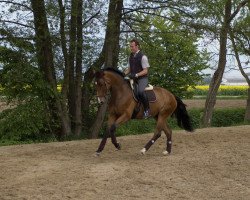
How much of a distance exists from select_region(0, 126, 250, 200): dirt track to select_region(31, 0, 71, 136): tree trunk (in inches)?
212

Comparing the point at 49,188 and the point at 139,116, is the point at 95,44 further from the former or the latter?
the point at 49,188

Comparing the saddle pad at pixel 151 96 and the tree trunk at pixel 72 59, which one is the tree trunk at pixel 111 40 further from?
the saddle pad at pixel 151 96

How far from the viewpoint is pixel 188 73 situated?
34.5 m

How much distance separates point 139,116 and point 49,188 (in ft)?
12.2

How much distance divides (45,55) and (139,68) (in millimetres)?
7488

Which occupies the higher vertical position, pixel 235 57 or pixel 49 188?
pixel 235 57

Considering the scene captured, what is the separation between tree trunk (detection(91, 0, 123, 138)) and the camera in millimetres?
17172

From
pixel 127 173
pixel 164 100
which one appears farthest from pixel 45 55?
pixel 127 173

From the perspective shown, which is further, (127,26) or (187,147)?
(127,26)

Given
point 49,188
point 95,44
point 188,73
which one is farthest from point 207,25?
point 188,73

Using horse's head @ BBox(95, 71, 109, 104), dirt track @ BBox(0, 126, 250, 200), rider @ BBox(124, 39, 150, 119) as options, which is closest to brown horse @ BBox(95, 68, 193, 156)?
horse's head @ BBox(95, 71, 109, 104)

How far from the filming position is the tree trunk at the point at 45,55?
15.8 m

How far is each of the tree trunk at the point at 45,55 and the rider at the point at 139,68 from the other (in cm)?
630

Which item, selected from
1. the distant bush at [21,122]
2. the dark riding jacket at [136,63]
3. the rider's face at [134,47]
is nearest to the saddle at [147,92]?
the dark riding jacket at [136,63]
